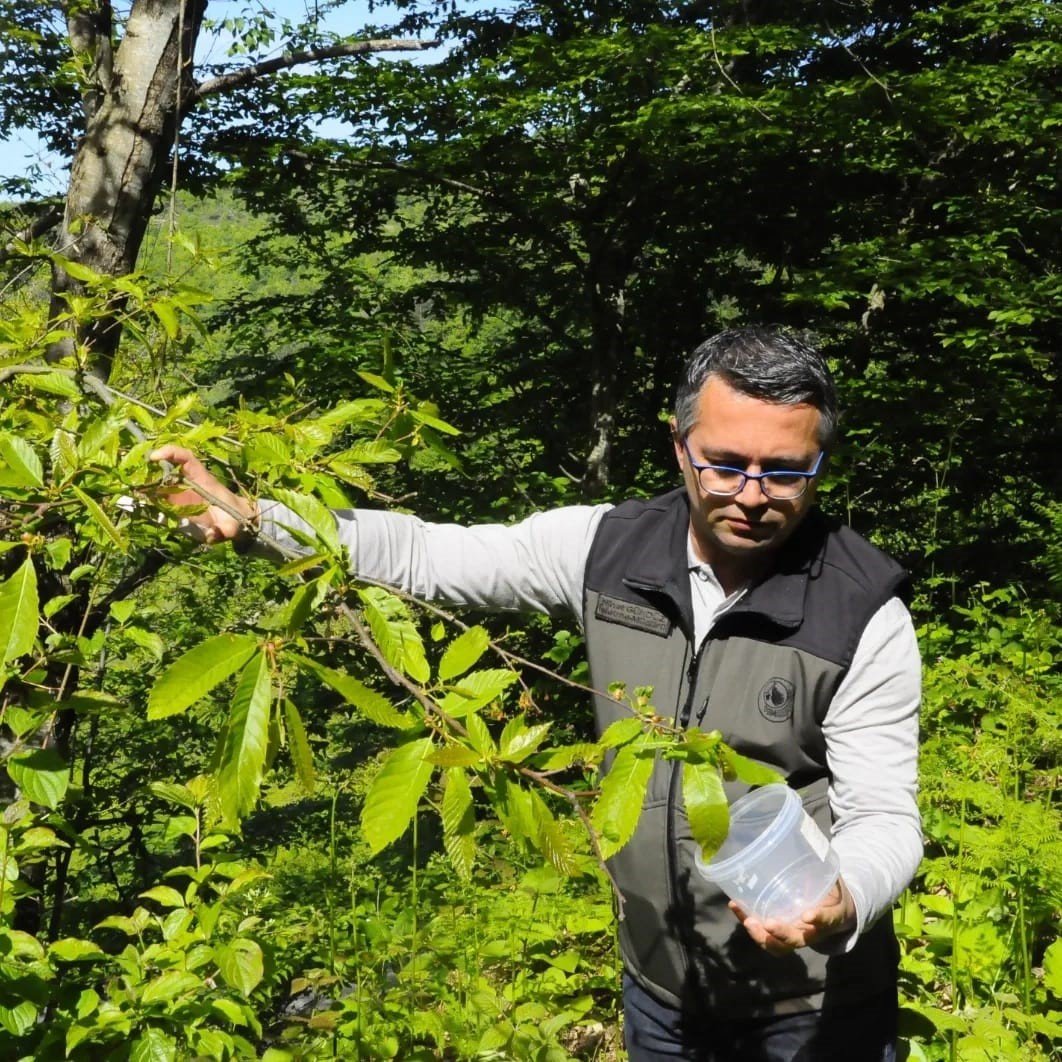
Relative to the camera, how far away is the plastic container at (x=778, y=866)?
1.40 metres

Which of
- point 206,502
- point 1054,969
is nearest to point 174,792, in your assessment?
point 206,502

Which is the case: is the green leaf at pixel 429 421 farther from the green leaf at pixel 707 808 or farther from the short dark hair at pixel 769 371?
the green leaf at pixel 707 808

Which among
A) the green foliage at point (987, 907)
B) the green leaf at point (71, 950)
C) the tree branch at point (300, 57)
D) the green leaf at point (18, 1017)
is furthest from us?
the tree branch at point (300, 57)

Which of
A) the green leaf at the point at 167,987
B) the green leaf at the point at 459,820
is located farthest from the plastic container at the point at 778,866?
the green leaf at the point at 167,987

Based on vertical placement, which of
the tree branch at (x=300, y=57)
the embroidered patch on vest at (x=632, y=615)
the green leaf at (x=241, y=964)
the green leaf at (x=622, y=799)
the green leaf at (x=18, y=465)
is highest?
the tree branch at (x=300, y=57)

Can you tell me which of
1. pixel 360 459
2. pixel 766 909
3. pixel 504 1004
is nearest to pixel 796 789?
pixel 766 909

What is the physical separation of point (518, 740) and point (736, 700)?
708 millimetres

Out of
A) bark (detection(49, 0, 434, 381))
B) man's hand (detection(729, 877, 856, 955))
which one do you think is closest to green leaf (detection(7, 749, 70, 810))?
man's hand (detection(729, 877, 856, 955))

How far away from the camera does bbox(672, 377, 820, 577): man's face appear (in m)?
1.62

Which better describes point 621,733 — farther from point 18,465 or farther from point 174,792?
point 174,792

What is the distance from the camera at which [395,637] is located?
1131mm

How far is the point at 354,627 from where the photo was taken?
1.18 m

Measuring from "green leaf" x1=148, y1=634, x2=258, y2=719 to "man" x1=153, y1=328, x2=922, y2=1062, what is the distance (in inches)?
23.8

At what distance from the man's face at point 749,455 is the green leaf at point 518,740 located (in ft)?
2.34
